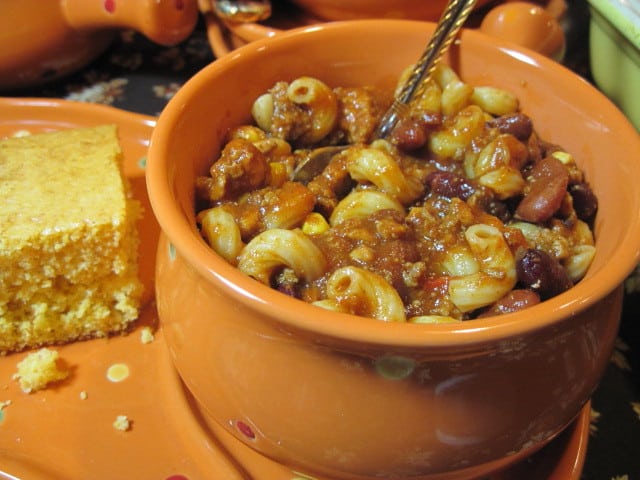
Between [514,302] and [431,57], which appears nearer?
[514,302]

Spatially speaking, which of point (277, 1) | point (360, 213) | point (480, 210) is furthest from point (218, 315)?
point (277, 1)

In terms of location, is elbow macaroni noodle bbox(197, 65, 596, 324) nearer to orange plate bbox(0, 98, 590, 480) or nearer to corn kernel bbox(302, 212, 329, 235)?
corn kernel bbox(302, 212, 329, 235)

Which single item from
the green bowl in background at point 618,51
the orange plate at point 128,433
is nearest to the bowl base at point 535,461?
the orange plate at point 128,433

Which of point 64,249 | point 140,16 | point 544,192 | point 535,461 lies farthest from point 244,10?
point 535,461

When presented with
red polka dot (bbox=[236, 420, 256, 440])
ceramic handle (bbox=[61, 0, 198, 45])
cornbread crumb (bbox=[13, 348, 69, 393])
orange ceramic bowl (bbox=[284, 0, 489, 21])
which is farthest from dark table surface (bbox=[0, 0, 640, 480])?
cornbread crumb (bbox=[13, 348, 69, 393])

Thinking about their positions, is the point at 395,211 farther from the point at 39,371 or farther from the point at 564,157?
the point at 39,371

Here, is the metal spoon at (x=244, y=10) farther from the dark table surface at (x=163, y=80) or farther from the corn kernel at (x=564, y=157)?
the corn kernel at (x=564, y=157)
